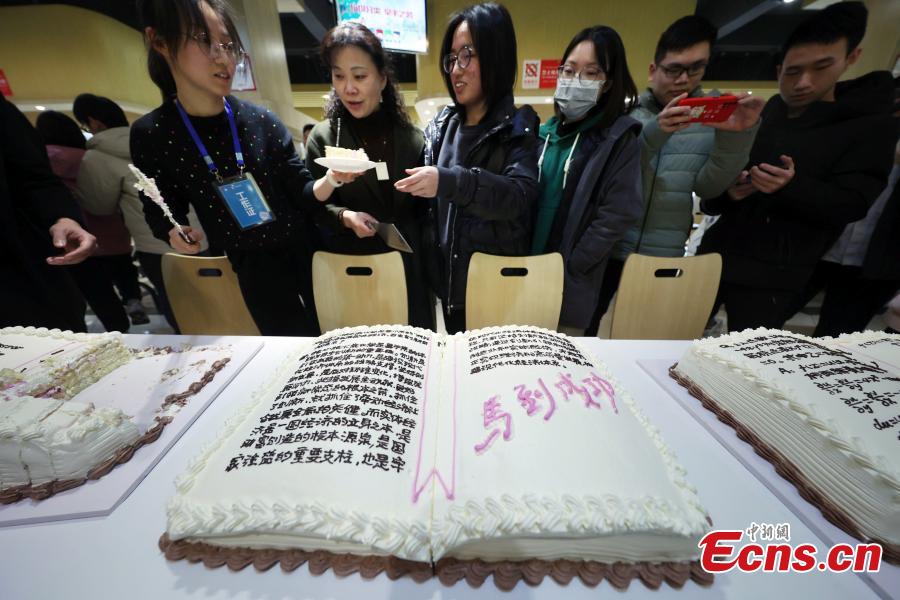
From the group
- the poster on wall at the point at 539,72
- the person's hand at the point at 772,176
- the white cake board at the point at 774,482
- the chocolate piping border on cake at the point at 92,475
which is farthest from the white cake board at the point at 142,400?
the poster on wall at the point at 539,72

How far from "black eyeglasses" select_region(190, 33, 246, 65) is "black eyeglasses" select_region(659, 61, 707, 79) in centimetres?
192

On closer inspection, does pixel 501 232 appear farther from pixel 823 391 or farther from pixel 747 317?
pixel 747 317

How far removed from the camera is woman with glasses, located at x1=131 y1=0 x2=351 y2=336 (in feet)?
3.95

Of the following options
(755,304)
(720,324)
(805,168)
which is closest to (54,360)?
(755,304)

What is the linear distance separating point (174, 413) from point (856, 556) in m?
1.54

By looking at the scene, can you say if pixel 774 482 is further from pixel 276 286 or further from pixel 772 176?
pixel 276 286

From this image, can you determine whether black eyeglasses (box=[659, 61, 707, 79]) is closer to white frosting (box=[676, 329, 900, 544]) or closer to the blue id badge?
white frosting (box=[676, 329, 900, 544])

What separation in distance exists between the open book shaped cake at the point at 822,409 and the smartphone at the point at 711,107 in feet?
2.97

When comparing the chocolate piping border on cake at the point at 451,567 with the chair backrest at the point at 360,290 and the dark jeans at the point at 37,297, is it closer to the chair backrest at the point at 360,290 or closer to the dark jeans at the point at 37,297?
the chair backrest at the point at 360,290

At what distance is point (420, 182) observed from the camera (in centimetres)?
125

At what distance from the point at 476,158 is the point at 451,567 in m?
1.46

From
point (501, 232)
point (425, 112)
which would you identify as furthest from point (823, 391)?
point (425, 112)

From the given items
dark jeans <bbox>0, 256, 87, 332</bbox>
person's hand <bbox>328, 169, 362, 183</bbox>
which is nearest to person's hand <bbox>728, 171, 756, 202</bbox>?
person's hand <bbox>328, 169, 362, 183</bbox>

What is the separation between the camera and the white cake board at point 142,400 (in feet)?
2.13
